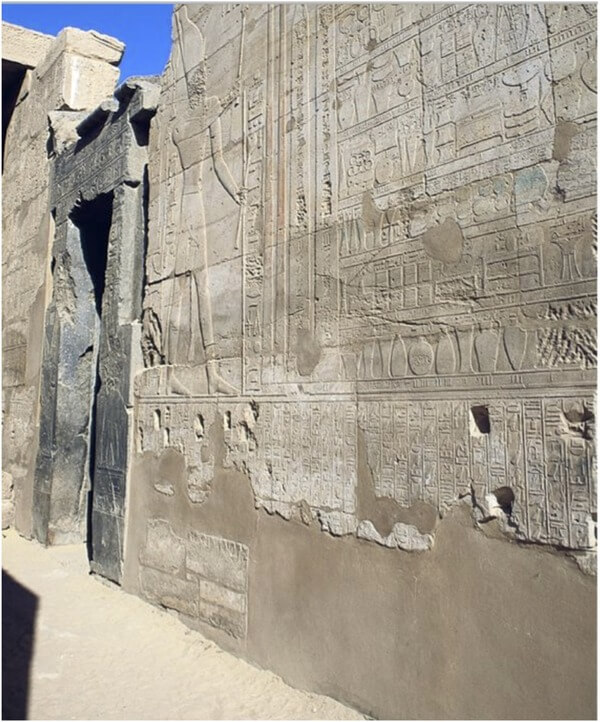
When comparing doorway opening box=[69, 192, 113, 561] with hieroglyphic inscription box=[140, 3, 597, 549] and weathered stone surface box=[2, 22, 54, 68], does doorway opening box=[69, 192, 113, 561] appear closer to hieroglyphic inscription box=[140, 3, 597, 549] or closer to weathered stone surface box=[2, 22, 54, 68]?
hieroglyphic inscription box=[140, 3, 597, 549]

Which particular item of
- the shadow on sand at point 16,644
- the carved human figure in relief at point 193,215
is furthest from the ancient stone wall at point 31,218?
the carved human figure in relief at point 193,215

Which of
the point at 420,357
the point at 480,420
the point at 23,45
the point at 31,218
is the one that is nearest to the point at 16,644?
the point at 420,357

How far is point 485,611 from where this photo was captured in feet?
8.15

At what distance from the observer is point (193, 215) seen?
175 inches

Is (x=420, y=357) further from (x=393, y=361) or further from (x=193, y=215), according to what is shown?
(x=193, y=215)

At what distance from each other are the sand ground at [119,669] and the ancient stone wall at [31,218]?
8.06ft

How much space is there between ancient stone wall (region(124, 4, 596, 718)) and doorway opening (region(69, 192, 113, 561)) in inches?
87.2

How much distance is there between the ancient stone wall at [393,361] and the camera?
2.37 meters

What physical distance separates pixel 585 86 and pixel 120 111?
13.7 ft

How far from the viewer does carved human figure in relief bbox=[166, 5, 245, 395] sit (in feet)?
13.7

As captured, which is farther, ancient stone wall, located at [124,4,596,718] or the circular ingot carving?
the circular ingot carving

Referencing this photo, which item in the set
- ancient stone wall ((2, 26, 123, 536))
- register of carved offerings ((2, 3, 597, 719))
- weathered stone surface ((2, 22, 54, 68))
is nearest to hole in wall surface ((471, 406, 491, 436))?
register of carved offerings ((2, 3, 597, 719))

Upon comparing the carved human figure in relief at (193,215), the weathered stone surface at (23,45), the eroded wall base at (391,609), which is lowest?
the eroded wall base at (391,609)

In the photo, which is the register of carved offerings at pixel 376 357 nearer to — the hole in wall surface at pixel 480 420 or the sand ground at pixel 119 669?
the hole in wall surface at pixel 480 420
